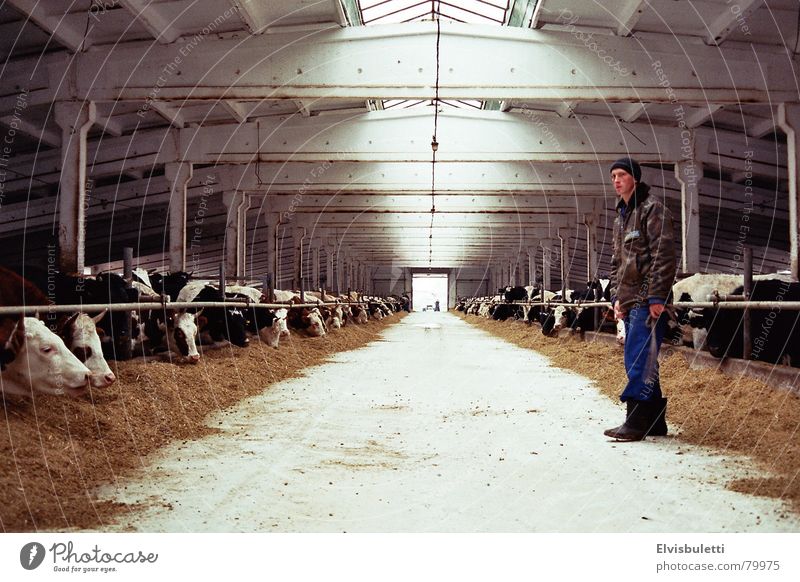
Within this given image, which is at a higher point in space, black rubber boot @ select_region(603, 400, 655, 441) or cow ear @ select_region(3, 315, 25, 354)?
cow ear @ select_region(3, 315, 25, 354)

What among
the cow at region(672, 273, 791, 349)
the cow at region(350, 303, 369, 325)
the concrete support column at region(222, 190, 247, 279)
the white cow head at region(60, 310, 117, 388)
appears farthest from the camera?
the cow at region(350, 303, 369, 325)

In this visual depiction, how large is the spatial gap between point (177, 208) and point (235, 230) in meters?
3.75

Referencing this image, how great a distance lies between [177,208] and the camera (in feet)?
50.3

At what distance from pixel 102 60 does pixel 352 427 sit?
24.2 feet

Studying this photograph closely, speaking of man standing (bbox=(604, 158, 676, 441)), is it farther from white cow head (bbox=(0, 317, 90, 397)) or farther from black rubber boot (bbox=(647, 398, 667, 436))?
white cow head (bbox=(0, 317, 90, 397))

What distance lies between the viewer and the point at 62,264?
35.5ft

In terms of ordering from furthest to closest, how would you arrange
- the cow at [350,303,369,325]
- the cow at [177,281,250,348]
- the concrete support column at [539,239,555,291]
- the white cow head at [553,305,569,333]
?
the concrete support column at [539,239,555,291]
the cow at [350,303,369,325]
the white cow head at [553,305,569,333]
the cow at [177,281,250,348]

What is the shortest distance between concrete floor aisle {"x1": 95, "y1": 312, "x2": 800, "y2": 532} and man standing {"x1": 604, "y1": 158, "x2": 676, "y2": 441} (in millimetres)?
322

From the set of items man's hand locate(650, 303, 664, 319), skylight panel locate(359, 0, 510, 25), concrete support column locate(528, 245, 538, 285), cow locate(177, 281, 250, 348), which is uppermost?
skylight panel locate(359, 0, 510, 25)

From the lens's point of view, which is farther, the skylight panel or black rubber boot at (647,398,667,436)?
the skylight panel

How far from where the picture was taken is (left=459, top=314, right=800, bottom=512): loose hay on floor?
13.8 ft

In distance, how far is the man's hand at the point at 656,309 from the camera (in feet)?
17.9

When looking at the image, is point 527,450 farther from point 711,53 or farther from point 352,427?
point 711,53

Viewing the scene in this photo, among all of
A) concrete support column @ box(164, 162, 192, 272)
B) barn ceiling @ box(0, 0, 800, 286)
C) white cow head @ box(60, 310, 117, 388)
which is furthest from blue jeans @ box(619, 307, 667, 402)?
concrete support column @ box(164, 162, 192, 272)
